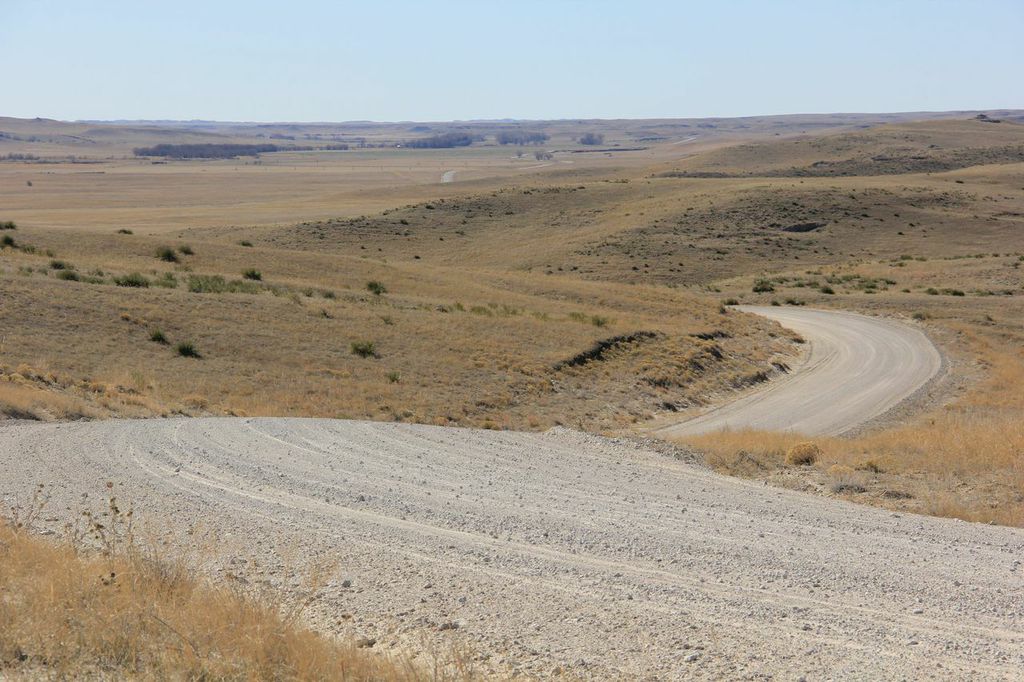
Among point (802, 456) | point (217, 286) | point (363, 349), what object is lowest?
point (363, 349)

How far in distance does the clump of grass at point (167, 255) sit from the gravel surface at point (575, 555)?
3109 cm

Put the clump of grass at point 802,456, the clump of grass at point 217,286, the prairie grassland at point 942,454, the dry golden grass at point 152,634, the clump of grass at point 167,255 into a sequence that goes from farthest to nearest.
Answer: the clump of grass at point 167,255 < the clump of grass at point 217,286 < the clump of grass at point 802,456 < the prairie grassland at point 942,454 < the dry golden grass at point 152,634

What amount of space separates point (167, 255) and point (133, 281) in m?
11.3

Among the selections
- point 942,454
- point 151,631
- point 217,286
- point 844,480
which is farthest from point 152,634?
point 217,286

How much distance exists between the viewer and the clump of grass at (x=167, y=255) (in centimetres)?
4543

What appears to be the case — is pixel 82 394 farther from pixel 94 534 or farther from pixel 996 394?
pixel 996 394

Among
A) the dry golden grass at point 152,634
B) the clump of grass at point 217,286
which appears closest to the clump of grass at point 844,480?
the dry golden grass at point 152,634

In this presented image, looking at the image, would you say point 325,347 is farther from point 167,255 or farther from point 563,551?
point 563,551

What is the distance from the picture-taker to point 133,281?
3503 cm

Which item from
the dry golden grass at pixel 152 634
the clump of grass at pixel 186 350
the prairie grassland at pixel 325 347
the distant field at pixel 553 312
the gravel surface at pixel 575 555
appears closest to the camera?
the dry golden grass at pixel 152 634

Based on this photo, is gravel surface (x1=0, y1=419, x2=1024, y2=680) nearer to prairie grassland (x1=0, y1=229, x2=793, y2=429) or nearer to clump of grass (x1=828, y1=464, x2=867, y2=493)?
clump of grass (x1=828, y1=464, x2=867, y2=493)

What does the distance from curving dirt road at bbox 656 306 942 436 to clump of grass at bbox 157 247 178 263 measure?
27772 mm

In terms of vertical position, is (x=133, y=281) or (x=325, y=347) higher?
(x=133, y=281)

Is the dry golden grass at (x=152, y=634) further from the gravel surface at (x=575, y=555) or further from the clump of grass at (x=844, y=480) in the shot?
the clump of grass at (x=844, y=480)
